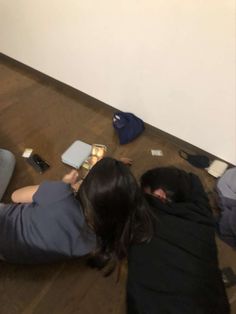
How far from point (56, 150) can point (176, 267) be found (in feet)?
2.96

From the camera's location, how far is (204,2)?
124 cm

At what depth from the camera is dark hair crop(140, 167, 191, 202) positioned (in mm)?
1313

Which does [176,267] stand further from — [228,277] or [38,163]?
[38,163]

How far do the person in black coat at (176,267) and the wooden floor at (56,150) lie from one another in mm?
174

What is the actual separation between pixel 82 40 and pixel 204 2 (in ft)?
2.36

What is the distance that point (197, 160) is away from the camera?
5.50ft

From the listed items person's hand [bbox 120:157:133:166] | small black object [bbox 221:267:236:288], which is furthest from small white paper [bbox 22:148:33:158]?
small black object [bbox 221:267:236:288]

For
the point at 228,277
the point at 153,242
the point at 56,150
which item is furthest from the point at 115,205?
the point at 56,150

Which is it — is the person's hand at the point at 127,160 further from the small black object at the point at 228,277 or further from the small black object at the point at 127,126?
the small black object at the point at 228,277

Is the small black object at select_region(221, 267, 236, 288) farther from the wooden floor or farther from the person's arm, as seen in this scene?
the person's arm

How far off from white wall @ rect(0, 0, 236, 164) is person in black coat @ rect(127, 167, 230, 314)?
0.56 meters

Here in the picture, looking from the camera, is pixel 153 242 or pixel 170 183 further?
pixel 170 183

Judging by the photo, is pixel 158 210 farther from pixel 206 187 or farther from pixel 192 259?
pixel 206 187

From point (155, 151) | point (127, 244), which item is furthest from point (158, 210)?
point (155, 151)
